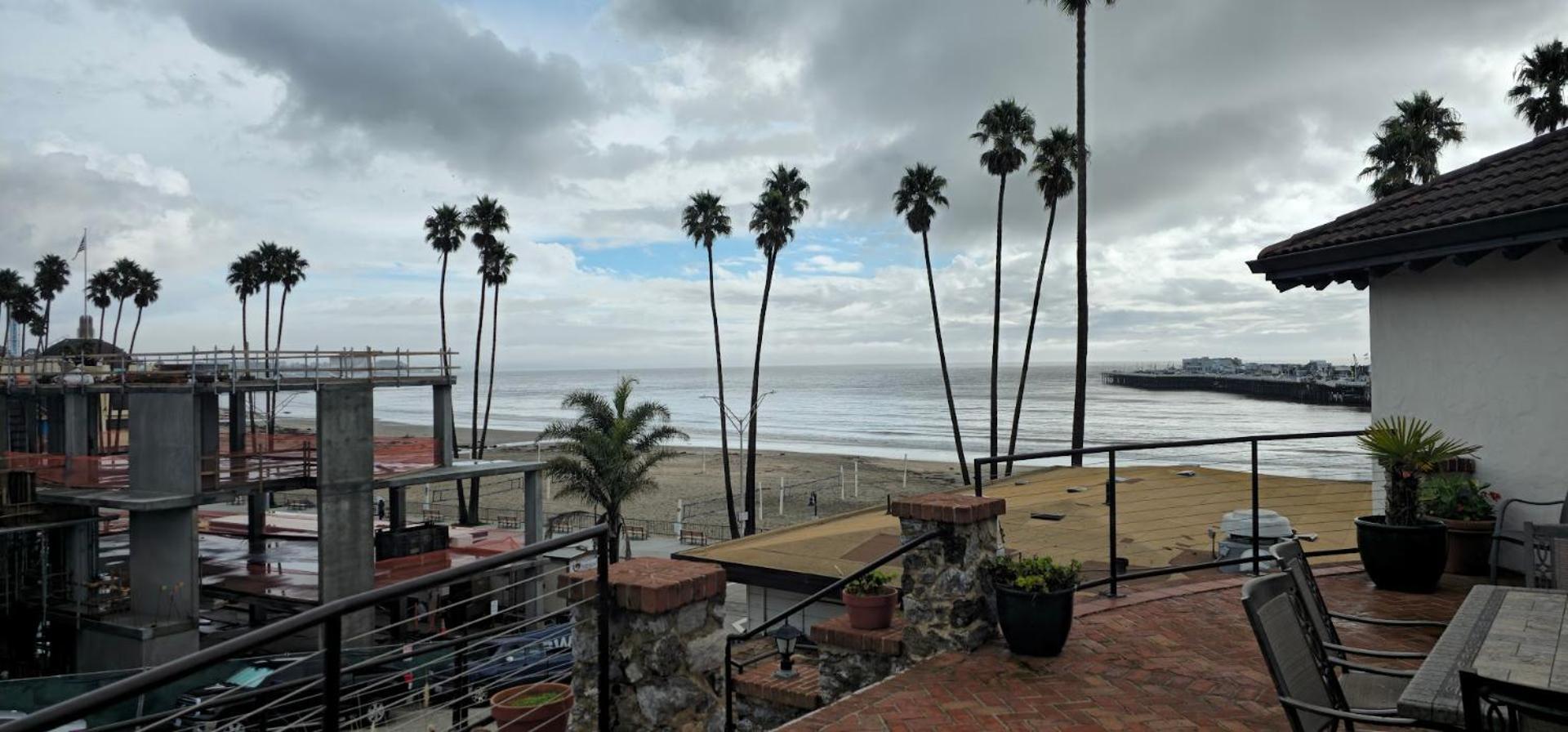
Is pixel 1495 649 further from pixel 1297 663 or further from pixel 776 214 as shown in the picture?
pixel 776 214

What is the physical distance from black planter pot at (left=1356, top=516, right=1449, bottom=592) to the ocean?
31061 millimetres

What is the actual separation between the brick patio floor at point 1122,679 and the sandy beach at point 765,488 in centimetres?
2904

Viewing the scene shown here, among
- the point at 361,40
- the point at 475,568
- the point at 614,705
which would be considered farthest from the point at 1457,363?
the point at 361,40

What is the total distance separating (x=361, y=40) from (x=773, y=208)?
23.9 meters

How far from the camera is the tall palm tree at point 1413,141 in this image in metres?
27.7

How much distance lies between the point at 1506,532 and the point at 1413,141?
91.5 feet

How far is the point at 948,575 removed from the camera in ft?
17.5

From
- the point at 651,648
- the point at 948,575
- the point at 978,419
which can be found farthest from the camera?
the point at 978,419

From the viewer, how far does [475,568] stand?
2424 millimetres

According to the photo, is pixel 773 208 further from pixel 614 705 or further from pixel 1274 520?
pixel 614 705

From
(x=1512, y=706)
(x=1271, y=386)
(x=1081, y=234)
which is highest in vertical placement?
(x=1081, y=234)

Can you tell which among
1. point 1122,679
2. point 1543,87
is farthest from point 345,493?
point 1543,87

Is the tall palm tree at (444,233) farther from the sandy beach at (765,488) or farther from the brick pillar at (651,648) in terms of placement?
the brick pillar at (651,648)

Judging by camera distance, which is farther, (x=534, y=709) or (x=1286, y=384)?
(x=1286, y=384)
